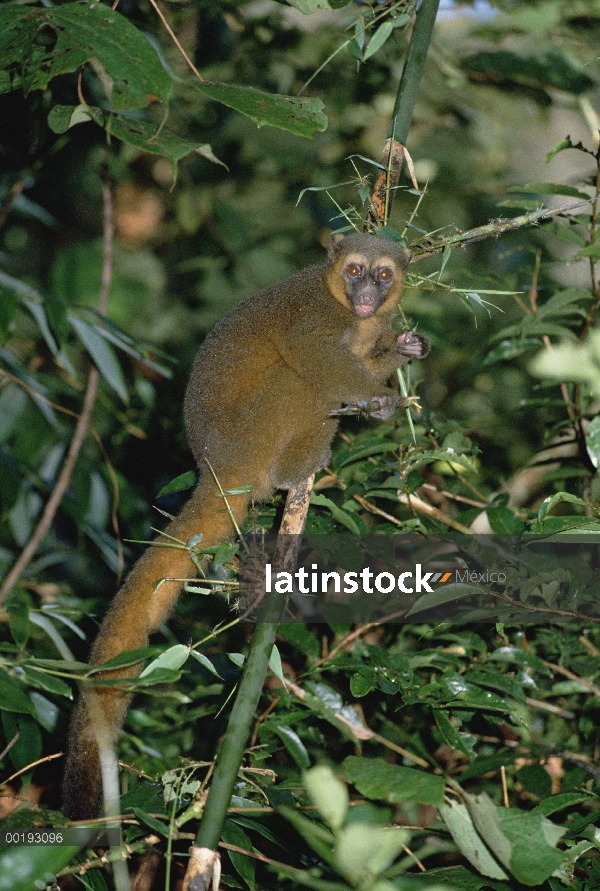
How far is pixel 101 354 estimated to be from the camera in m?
3.71

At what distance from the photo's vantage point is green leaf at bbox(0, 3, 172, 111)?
2.02 metres

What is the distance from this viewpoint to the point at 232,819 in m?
2.19

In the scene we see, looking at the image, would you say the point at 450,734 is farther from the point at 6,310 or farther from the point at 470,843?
the point at 6,310

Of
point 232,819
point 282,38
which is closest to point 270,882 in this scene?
point 232,819

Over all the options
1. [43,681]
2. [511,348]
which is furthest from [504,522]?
[43,681]

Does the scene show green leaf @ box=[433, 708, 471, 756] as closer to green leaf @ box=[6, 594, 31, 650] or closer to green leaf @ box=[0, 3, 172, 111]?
→ green leaf @ box=[6, 594, 31, 650]

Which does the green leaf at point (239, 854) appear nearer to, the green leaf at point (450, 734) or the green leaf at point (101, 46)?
the green leaf at point (450, 734)

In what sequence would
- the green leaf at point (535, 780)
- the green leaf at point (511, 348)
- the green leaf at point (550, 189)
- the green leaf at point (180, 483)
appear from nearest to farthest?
the green leaf at point (535, 780) → the green leaf at point (550, 189) → the green leaf at point (180, 483) → the green leaf at point (511, 348)

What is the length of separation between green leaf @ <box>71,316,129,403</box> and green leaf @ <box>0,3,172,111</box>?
1.66 meters

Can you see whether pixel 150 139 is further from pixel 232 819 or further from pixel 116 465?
pixel 116 465

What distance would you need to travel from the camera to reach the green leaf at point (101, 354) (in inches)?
144

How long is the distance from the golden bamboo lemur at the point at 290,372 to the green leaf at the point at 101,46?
4.93 feet

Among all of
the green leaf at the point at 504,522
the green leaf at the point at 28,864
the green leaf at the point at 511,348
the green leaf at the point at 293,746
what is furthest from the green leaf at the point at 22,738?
the green leaf at the point at 511,348

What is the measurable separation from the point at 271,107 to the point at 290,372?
148 centimetres
